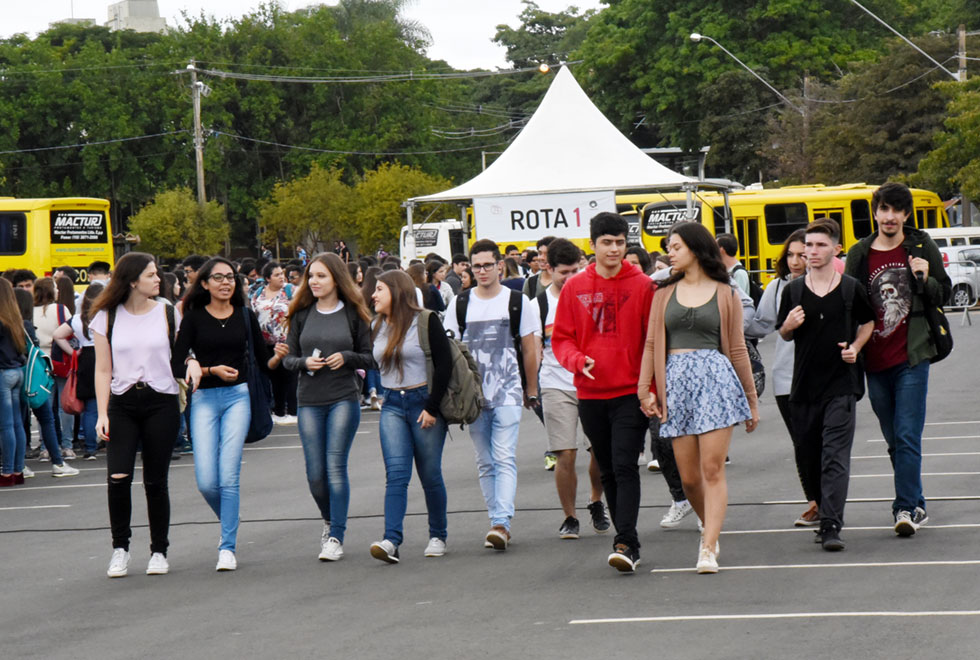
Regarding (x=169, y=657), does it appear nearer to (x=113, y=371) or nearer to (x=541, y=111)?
(x=113, y=371)

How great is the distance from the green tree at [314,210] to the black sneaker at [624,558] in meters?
47.9

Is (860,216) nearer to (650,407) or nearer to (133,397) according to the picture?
(650,407)

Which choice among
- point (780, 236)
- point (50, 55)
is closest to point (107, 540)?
point (780, 236)

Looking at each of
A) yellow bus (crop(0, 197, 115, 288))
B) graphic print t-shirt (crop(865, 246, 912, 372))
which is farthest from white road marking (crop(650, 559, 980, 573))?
yellow bus (crop(0, 197, 115, 288))

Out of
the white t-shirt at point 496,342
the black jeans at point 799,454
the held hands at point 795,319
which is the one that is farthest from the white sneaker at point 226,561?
the held hands at point 795,319

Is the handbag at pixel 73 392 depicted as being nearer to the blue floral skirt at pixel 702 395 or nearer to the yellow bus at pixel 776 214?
the blue floral skirt at pixel 702 395

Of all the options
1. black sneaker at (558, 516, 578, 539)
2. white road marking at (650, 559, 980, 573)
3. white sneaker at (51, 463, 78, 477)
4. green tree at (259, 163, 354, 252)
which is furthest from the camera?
green tree at (259, 163, 354, 252)

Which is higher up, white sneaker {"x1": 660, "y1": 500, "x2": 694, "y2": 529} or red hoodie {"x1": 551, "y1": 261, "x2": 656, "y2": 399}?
red hoodie {"x1": 551, "y1": 261, "x2": 656, "y2": 399}

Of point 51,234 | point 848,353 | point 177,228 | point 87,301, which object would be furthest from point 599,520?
point 177,228

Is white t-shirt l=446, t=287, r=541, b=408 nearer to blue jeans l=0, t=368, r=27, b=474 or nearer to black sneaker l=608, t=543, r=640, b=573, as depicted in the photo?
black sneaker l=608, t=543, r=640, b=573

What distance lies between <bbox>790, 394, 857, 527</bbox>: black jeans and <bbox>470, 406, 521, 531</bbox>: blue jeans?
166 centimetres

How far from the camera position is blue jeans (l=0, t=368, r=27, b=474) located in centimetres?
1248

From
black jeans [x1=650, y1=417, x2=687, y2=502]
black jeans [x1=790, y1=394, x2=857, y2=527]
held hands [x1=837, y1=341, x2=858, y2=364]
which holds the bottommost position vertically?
black jeans [x1=650, y1=417, x2=687, y2=502]

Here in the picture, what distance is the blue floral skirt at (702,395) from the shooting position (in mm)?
7336
